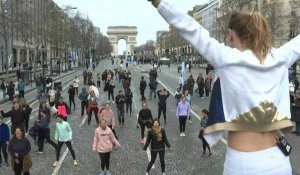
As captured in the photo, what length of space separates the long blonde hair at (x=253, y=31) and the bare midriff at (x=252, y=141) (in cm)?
35

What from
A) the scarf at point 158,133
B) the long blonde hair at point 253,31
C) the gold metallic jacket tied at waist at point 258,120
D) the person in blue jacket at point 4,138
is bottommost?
the person in blue jacket at point 4,138

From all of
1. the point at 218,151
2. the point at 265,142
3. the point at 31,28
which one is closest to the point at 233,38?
the point at 265,142

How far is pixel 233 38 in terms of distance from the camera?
8.15 feet

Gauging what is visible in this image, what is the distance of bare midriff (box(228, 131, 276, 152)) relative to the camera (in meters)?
2.41

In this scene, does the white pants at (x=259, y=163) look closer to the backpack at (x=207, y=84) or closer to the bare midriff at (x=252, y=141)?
the bare midriff at (x=252, y=141)

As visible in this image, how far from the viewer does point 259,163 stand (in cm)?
239

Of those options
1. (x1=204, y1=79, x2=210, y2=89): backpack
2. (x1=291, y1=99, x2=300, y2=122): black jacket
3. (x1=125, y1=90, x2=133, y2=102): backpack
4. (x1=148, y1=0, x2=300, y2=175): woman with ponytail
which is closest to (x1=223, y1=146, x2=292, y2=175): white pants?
(x1=148, y1=0, x2=300, y2=175): woman with ponytail

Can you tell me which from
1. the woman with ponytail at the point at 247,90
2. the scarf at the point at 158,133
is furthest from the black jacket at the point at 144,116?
the woman with ponytail at the point at 247,90

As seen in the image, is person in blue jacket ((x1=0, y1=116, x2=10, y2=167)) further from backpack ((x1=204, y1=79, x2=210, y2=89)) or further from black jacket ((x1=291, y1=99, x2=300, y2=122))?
backpack ((x1=204, y1=79, x2=210, y2=89))

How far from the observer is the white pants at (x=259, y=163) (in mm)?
2387

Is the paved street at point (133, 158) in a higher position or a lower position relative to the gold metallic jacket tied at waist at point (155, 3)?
lower

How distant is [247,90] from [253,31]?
0.94 feet

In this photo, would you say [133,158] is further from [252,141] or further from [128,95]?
[252,141]

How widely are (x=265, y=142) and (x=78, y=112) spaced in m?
23.5
